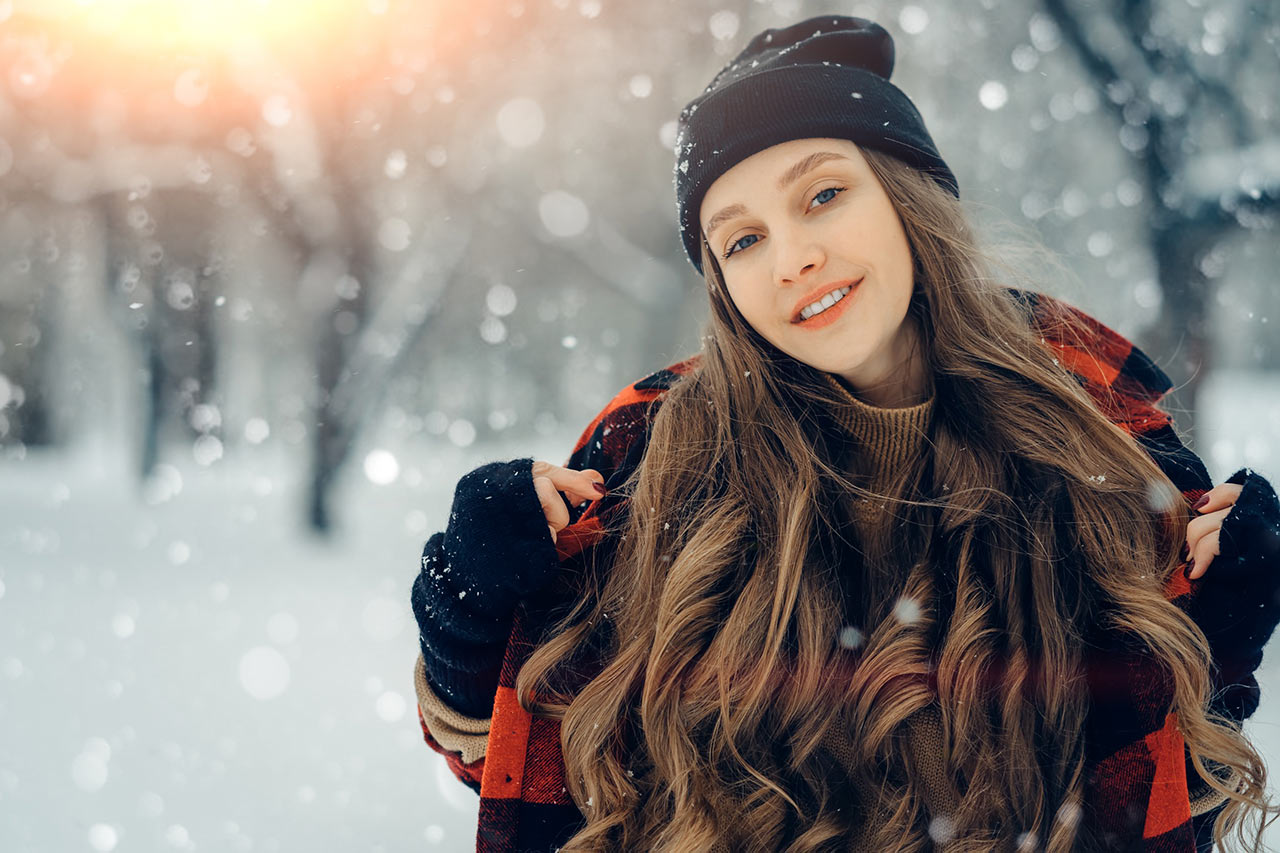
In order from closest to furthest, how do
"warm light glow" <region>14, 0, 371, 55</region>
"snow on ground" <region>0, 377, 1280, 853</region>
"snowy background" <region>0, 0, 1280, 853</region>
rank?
"snow on ground" <region>0, 377, 1280, 853</region> < "snowy background" <region>0, 0, 1280, 853</region> < "warm light glow" <region>14, 0, 371, 55</region>

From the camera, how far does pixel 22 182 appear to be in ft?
22.2

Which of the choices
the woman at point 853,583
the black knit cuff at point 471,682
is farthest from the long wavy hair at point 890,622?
the black knit cuff at point 471,682

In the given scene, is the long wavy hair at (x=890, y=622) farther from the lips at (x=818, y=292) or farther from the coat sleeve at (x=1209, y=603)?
the lips at (x=818, y=292)

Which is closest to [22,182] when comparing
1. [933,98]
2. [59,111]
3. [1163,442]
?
[59,111]

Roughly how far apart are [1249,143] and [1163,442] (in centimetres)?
297

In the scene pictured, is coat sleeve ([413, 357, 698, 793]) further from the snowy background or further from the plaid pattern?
the snowy background

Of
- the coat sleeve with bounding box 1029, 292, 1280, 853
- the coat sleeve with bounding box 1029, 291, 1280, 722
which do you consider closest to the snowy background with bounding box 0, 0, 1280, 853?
the coat sleeve with bounding box 1029, 291, 1280, 722

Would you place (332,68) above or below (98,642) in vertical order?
above

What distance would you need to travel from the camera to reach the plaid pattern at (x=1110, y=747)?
56.1 inches

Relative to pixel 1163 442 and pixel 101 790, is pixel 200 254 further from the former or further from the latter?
pixel 1163 442

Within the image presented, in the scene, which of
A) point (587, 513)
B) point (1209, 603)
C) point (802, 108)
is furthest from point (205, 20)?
point (1209, 603)

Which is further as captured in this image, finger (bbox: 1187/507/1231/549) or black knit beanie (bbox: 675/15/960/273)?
black knit beanie (bbox: 675/15/960/273)

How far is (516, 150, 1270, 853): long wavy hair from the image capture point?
147 centimetres

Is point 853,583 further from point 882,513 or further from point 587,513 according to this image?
point 587,513
